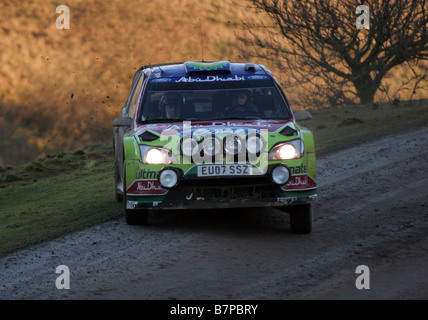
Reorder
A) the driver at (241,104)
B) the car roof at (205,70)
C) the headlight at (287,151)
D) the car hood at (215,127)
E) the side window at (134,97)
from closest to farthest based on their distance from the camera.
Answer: the headlight at (287,151) → the car hood at (215,127) → the driver at (241,104) → the car roof at (205,70) → the side window at (134,97)

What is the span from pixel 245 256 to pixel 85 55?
2642cm

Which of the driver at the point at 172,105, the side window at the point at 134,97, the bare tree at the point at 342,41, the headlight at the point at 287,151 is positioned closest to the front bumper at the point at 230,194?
the headlight at the point at 287,151

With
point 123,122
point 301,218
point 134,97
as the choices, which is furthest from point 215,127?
point 134,97

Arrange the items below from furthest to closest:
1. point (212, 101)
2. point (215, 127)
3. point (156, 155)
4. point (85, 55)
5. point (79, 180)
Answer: point (85, 55) → point (79, 180) → point (212, 101) → point (215, 127) → point (156, 155)

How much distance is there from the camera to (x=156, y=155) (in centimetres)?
805

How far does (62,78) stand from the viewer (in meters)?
30.2

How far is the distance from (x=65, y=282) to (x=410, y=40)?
58.7ft

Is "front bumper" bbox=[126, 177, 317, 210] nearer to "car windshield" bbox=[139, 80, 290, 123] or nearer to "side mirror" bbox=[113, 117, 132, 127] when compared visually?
"car windshield" bbox=[139, 80, 290, 123]

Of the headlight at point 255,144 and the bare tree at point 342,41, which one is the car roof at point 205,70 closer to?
the headlight at point 255,144

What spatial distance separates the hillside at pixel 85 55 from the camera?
25109 mm

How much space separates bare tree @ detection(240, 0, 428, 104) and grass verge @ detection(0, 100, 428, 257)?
1.26 meters

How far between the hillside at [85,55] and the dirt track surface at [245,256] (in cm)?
1346

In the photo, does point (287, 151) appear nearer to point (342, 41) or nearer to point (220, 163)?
point (220, 163)
